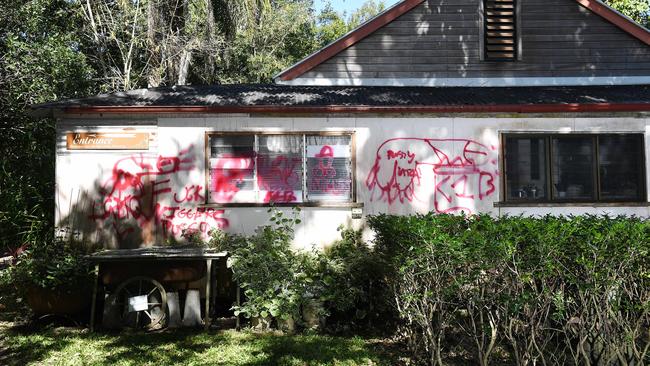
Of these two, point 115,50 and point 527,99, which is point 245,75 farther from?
point 527,99

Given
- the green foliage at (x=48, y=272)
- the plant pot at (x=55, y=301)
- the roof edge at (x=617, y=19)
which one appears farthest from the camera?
the roof edge at (x=617, y=19)

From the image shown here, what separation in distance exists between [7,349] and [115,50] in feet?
63.2

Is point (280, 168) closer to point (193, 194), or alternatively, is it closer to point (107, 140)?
point (193, 194)

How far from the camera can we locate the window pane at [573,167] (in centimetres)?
902

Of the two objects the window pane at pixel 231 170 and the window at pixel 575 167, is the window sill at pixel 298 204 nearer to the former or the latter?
the window pane at pixel 231 170

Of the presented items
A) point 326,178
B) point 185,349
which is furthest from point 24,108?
point 185,349

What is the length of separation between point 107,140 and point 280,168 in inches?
120

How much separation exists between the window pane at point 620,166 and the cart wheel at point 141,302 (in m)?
7.91

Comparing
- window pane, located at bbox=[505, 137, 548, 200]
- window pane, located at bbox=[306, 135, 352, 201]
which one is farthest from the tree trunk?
window pane, located at bbox=[505, 137, 548, 200]

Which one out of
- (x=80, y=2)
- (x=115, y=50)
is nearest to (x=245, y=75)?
(x=115, y=50)

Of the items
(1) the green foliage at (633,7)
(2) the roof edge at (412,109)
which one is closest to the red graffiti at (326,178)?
(2) the roof edge at (412,109)

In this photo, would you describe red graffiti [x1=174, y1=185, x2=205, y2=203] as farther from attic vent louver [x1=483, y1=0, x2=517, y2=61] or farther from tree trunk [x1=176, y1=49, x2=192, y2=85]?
tree trunk [x1=176, y1=49, x2=192, y2=85]

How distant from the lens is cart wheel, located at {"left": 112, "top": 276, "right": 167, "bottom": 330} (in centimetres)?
684

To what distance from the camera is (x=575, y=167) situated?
9.04 metres
